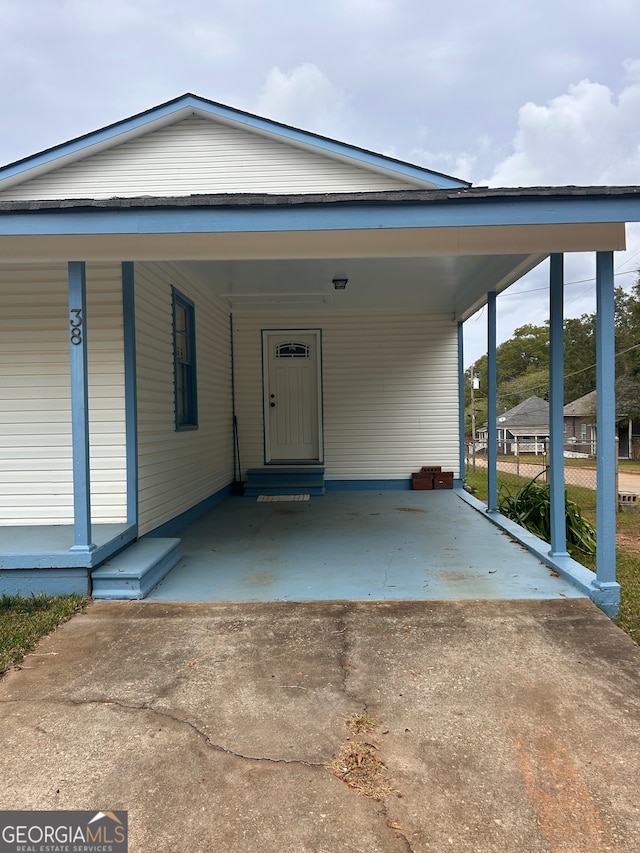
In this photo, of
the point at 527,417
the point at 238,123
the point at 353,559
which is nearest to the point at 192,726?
the point at 353,559

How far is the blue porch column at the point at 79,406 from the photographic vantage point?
12.3 ft

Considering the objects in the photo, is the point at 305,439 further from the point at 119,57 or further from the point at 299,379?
the point at 119,57

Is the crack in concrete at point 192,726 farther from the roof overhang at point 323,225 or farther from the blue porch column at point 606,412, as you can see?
the roof overhang at point 323,225

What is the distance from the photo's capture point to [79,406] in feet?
12.3

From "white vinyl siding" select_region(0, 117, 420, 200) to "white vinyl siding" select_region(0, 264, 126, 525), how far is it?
2.71 meters

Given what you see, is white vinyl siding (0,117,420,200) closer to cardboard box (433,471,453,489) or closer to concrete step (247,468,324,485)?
concrete step (247,468,324,485)

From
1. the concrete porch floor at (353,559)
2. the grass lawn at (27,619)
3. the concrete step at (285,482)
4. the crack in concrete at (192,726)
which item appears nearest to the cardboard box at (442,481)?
the concrete porch floor at (353,559)

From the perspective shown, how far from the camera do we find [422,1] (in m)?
10.3

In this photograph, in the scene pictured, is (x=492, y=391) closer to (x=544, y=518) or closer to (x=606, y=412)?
(x=544, y=518)

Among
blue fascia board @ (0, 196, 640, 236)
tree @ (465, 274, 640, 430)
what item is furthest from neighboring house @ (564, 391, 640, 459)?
blue fascia board @ (0, 196, 640, 236)

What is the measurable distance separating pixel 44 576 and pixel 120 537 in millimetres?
615

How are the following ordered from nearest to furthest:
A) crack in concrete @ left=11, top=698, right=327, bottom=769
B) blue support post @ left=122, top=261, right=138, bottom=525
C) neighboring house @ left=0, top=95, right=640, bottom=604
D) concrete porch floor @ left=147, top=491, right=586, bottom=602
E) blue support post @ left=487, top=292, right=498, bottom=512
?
crack in concrete @ left=11, top=698, right=327, bottom=769, neighboring house @ left=0, top=95, right=640, bottom=604, concrete porch floor @ left=147, top=491, right=586, bottom=602, blue support post @ left=122, top=261, right=138, bottom=525, blue support post @ left=487, top=292, right=498, bottom=512

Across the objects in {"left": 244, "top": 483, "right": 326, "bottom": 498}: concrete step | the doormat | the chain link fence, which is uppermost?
{"left": 244, "top": 483, "right": 326, "bottom": 498}: concrete step

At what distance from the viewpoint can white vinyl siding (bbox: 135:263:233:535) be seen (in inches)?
193
